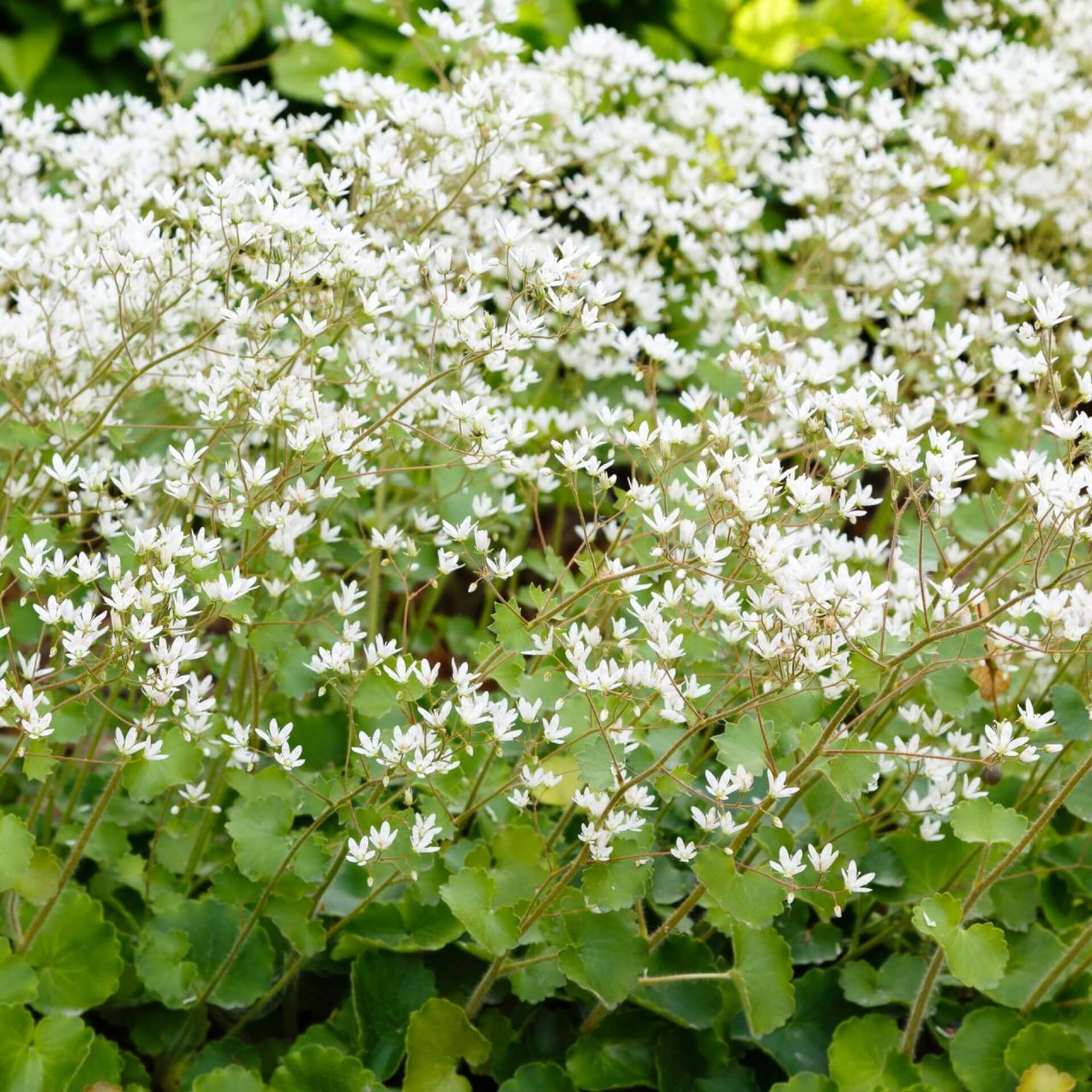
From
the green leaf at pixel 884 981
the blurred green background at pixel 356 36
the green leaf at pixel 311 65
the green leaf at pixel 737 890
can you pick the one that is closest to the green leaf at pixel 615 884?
the green leaf at pixel 737 890

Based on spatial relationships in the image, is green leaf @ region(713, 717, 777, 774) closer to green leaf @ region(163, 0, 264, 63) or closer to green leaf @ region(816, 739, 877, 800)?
green leaf @ region(816, 739, 877, 800)

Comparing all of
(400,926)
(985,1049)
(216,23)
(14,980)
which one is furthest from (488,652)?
(216,23)

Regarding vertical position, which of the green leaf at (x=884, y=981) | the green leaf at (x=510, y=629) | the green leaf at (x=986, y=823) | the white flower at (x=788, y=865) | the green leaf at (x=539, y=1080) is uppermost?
the green leaf at (x=510, y=629)

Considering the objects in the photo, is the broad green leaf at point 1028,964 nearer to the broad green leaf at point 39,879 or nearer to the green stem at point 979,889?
the green stem at point 979,889

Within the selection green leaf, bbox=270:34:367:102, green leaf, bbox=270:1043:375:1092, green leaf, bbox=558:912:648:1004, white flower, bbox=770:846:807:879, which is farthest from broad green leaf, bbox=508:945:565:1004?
green leaf, bbox=270:34:367:102

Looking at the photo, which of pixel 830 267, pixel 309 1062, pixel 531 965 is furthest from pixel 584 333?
pixel 309 1062

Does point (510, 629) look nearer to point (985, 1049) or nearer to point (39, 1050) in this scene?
point (39, 1050)
